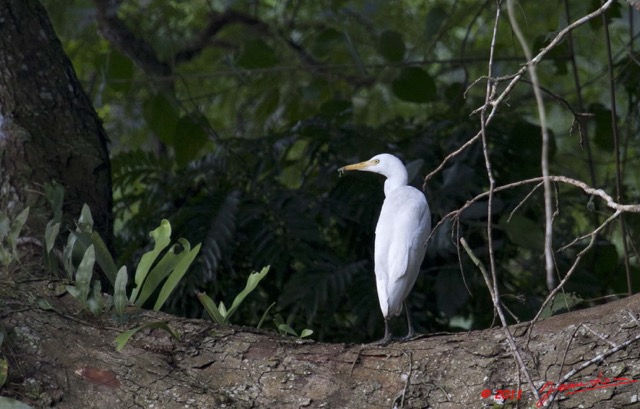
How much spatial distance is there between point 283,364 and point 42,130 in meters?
1.71

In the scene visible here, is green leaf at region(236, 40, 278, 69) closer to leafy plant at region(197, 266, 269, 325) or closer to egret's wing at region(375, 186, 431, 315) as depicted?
egret's wing at region(375, 186, 431, 315)

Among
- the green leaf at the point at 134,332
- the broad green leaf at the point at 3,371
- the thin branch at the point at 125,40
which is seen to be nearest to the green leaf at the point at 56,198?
the green leaf at the point at 134,332

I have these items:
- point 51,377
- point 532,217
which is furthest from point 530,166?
point 51,377

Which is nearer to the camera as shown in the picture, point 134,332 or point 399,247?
point 134,332

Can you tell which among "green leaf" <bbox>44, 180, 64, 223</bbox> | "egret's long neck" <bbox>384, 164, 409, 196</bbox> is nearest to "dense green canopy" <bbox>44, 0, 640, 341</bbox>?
"egret's long neck" <bbox>384, 164, 409, 196</bbox>

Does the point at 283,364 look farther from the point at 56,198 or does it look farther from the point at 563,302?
the point at 56,198

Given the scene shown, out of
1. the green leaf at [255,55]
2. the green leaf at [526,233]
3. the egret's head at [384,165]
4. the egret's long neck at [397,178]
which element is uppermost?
the green leaf at [255,55]

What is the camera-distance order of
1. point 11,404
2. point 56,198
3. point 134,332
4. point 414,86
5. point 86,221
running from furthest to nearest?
point 414,86, point 56,198, point 86,221, point 134,332, point 11,404

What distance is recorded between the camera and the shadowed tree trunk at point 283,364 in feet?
8.14

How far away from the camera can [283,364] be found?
2666mm

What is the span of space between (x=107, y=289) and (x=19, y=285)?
84 centimetres

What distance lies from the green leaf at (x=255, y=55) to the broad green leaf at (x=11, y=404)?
334 centimetres

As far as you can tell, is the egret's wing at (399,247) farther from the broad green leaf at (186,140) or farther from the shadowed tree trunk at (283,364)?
the broad green leaf at (186,140)

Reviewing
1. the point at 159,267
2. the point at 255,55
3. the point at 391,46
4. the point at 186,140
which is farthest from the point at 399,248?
the point at 255,55
